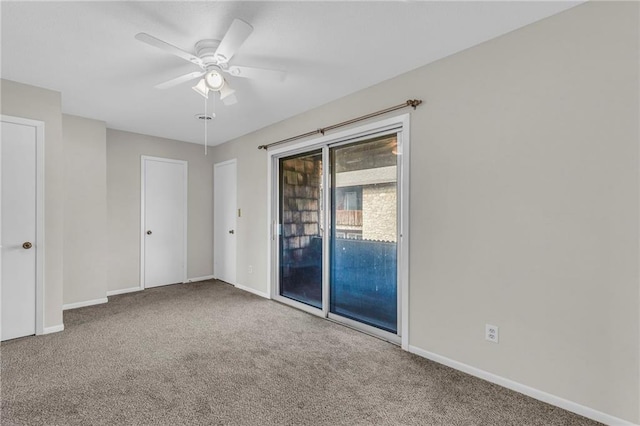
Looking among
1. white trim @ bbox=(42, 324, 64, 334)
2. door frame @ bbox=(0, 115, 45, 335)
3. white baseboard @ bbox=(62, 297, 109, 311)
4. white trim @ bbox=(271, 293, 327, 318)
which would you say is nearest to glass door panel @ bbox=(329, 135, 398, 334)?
white trim @ bbox=(271, 293, 327, 318)

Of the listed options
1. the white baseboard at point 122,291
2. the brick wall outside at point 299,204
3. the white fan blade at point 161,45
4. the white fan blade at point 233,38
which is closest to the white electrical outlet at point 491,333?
the brick wall outside at point 299,204

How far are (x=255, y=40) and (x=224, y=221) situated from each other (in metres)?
3.73

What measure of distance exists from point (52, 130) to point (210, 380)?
116 inches

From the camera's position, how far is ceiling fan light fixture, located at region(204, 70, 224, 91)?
2420mm

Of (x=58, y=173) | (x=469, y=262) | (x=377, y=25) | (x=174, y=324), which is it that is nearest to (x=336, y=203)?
(x=469, y=262)

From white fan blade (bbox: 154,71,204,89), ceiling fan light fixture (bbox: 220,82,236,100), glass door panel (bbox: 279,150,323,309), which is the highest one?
white fan blade (bbox: 154,71,204,89)

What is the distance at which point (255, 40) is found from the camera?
230 cm

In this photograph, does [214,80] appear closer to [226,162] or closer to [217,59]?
[217,59]

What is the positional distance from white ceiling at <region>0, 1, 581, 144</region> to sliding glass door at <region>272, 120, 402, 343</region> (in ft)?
2.26

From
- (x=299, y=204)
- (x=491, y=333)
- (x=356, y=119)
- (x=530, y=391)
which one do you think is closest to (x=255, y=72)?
(x=356, y=119)

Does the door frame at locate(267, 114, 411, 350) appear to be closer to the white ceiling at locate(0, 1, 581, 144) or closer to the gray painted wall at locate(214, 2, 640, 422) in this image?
the gray painted wall at locate(214, 2, 640, 422)

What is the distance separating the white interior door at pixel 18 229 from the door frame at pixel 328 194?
2.51m

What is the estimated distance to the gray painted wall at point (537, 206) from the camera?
5.94 ft

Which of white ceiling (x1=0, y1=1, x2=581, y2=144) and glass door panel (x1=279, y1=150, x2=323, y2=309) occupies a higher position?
white ceiling (x1=0, y1=1, x2=581, y2=144)
